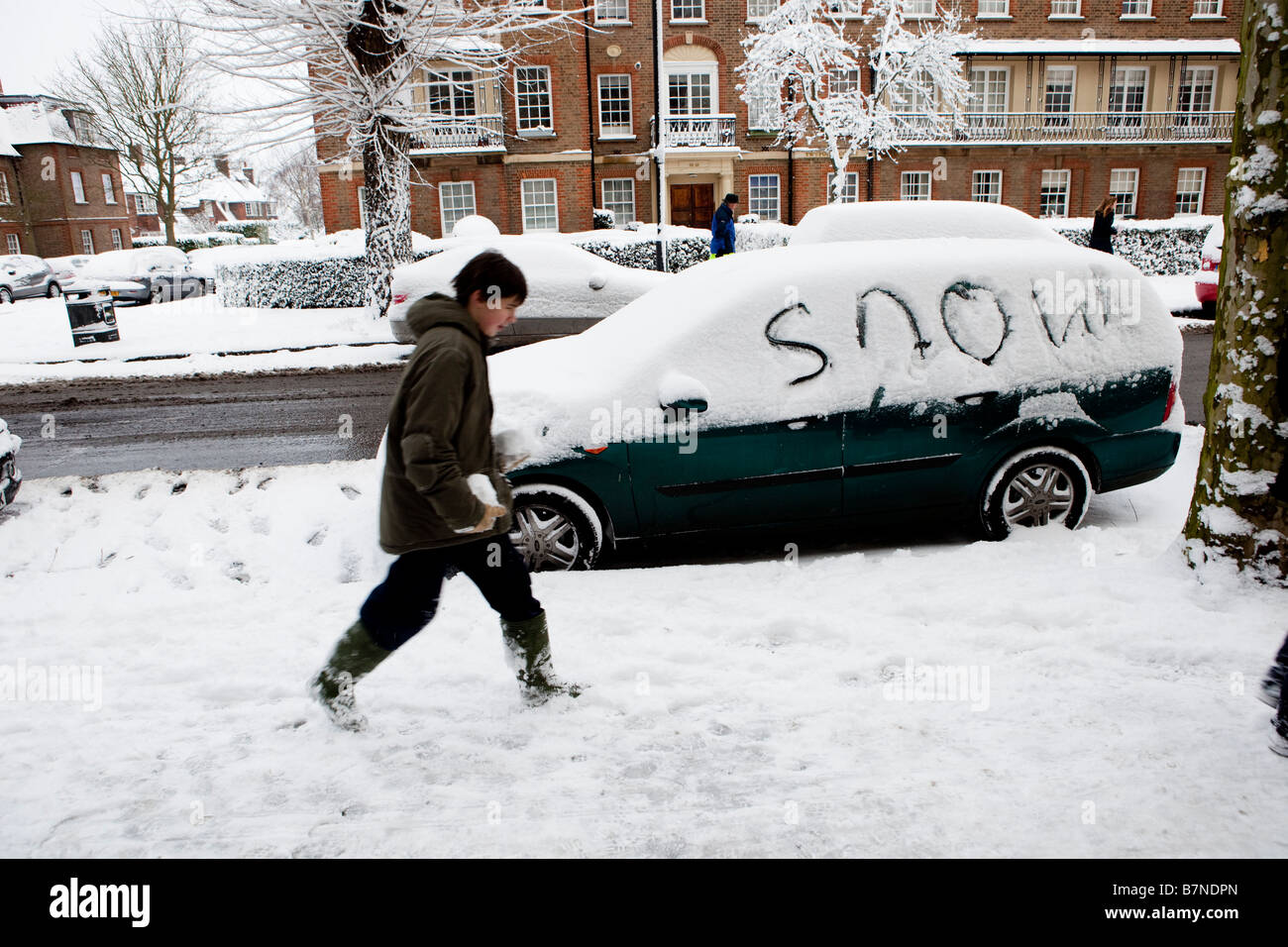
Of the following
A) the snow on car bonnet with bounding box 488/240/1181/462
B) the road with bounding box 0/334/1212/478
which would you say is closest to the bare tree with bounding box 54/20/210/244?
the road with bounding box 0/334/1212/478

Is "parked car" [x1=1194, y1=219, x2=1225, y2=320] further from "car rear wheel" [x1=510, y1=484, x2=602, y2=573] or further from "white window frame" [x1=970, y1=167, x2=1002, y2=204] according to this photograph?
"white window frame" [x1=970, y1=167, x2=1002, y2=204]

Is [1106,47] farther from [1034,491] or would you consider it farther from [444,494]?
[444,494]

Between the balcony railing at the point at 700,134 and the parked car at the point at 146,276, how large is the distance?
56.9 feet

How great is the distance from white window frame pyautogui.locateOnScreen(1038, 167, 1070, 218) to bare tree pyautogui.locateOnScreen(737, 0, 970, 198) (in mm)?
5313

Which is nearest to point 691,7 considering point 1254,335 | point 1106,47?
point 1106,47

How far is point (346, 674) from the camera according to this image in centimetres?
312

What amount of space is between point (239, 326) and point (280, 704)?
15771 millimetres

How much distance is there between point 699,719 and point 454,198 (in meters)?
30.9

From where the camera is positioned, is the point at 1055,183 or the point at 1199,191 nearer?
the point at 1055,183

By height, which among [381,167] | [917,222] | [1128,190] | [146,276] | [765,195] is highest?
[765,195]

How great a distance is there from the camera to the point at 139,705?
347 cm
